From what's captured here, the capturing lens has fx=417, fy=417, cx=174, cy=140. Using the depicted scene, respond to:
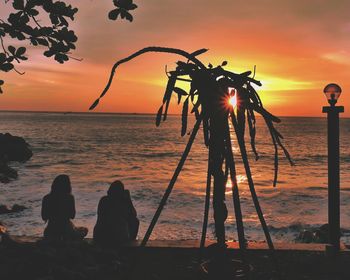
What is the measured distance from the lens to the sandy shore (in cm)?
469

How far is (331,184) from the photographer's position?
20.7ft

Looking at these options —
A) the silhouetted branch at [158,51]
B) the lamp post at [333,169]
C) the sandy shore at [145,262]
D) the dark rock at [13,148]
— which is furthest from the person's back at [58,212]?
the lamp post at [333,169]

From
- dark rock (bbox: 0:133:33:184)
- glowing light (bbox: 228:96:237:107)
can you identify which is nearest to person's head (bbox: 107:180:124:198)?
glowing light (bbox: 228:96:237:107)

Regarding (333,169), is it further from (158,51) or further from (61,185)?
(61,185)

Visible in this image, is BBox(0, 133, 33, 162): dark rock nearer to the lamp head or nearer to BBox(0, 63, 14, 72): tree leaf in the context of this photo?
BBox(0, 63, 14, 72): tree leaf

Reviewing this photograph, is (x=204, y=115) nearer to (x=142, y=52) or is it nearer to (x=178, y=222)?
(x=142, y=52)

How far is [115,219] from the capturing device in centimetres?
647

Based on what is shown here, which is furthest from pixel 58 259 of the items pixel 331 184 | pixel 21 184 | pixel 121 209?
pixel 21 184

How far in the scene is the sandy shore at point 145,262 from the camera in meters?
4.69

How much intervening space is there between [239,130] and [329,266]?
8.50 ft

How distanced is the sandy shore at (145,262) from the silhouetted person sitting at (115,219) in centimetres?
27

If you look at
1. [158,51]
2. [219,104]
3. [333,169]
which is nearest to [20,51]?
[158,51]

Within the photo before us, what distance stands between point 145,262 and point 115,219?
3.70 feet

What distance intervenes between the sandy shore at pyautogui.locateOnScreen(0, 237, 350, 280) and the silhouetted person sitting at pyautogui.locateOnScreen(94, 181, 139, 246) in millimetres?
271
